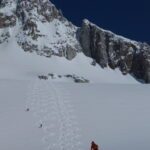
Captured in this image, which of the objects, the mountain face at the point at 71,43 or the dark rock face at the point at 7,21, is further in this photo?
the dark rock face at the point at 7,21

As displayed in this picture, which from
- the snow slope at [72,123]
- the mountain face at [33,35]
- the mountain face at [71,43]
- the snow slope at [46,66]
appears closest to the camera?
the snow slope at [72,123]

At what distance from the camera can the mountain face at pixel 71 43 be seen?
617ft

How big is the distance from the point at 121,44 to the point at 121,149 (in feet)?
588

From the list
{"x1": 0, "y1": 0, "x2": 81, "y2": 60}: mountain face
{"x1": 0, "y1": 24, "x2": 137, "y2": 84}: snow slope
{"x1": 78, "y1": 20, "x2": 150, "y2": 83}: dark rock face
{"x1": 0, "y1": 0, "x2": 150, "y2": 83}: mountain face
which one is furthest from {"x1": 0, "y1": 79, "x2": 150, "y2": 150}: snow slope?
{"x1": 78, "y1": 20, "x2": 150, "y2": 83}: dark rock face

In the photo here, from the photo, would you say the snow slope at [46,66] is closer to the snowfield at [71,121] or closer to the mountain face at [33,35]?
the mountain face at [33,35]

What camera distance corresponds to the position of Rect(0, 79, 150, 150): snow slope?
1989 centimetres

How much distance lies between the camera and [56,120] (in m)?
25.1

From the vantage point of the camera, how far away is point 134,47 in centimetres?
19812

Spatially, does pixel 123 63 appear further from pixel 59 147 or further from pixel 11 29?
pixel 59 147

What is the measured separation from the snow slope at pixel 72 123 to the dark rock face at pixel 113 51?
154 m

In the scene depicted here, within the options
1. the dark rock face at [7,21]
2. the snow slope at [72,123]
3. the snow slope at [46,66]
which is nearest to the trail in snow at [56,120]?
the snow slope at [72,123]

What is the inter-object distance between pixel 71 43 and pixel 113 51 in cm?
1674

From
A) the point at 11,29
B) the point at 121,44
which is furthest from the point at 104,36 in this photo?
the point at 11,29

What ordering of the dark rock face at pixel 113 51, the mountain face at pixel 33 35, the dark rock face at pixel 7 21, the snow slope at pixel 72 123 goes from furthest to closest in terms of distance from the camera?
1. the dark rock face at pixel 7 21
2. the dark rock face at pixel 113 51
3. the mountain face at pixel 33 35
4. the snow slope at pixel 72 123
